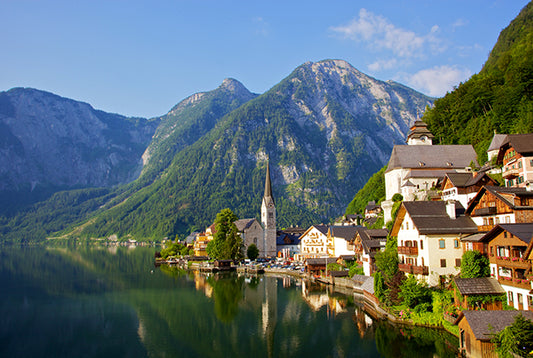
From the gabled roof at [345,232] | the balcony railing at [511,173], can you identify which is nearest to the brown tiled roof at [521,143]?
the balcony railing at [511,173]

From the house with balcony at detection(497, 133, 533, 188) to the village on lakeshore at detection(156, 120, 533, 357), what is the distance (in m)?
0.10

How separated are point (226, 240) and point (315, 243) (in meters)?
22.6

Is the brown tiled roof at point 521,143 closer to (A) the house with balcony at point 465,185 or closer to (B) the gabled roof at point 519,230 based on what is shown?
(A) the house with balcony at point 465,185

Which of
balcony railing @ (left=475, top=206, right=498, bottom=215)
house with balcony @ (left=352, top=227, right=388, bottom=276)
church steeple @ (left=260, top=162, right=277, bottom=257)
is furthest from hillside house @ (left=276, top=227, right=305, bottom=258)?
balcony railing @ (left=475, top=206, right=498, bottom=215)

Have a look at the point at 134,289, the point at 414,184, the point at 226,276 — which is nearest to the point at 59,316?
the point at 134,289

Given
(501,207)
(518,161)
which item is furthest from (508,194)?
(518,161)

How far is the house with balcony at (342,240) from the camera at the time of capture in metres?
81.1

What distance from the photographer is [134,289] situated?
71.6 meters

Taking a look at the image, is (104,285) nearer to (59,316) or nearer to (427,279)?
(59,316)

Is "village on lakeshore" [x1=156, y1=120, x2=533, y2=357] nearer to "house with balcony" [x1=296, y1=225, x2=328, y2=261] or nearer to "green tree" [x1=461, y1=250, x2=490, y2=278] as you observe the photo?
"green tree" [x1=461, y1=250, x2=490, y2=278]

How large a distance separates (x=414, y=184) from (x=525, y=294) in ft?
129

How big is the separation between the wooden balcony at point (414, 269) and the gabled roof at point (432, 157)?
29953 mm

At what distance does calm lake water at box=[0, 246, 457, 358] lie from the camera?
36.0m

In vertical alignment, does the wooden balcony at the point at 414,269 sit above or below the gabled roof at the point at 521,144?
below
